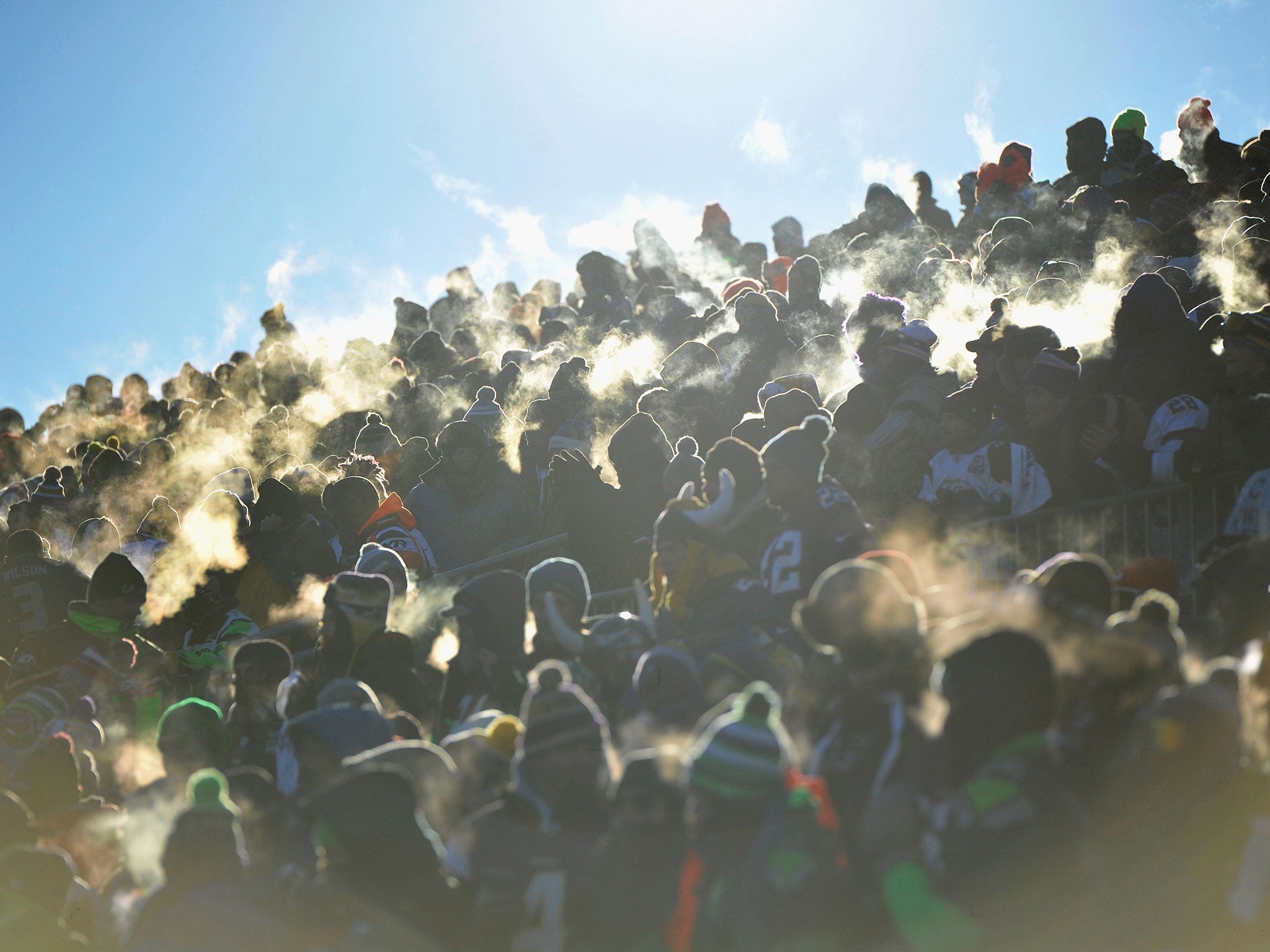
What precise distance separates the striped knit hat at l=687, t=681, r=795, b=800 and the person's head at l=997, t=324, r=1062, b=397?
3564 mm

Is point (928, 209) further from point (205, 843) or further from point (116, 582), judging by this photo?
point (205, 843)

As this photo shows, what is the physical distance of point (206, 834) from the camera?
3.66 metres

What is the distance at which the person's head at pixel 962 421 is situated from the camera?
605 cm

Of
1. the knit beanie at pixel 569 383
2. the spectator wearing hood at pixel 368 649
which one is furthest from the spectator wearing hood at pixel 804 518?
the knit beanie at pixel 569 383

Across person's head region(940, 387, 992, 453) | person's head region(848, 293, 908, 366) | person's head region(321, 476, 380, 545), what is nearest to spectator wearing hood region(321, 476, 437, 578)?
person's head region(321, 476, 380, 545)

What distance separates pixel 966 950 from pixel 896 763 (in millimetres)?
560

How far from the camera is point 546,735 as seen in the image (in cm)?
355

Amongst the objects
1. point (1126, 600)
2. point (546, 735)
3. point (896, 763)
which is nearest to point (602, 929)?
point (546, 735)

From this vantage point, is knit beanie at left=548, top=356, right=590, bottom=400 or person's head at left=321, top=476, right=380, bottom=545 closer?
person's head at left=321, top=476, right=380, bottom=545

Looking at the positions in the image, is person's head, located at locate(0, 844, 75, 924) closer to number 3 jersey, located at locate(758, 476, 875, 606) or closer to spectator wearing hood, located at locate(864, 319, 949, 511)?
number 3 jersey, located at locate(758, 476, 875, 606)

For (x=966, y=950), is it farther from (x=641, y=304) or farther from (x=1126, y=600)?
(x=641, y=304)

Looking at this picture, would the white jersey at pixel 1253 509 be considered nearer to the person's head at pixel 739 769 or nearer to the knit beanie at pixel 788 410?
the knit beanie at pixel 788 410

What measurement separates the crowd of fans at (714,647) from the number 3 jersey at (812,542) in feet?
0.06

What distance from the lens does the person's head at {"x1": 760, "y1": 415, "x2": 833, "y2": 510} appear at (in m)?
4.99
